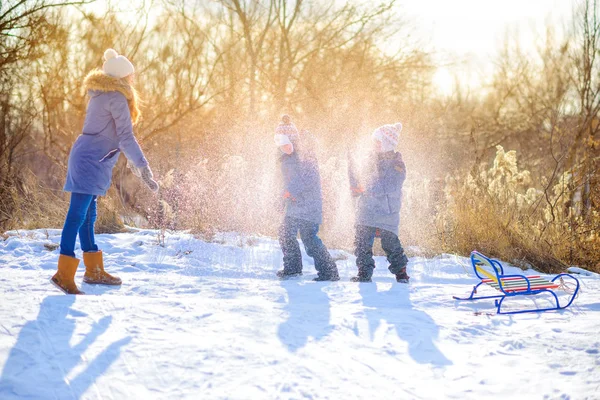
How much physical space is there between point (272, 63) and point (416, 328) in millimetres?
10250

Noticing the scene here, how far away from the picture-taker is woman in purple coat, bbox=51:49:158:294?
3.68 meters

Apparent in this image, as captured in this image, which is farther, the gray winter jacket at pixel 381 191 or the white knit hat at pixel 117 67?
the gray winter jacket at pixel 381 191

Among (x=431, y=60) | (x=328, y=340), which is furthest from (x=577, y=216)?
(x=431, y=60)

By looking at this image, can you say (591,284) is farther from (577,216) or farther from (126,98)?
(126,98)

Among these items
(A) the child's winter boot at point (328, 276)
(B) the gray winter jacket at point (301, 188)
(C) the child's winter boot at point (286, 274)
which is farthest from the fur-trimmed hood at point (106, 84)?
(A) the child's winter boot at point (328, 276)

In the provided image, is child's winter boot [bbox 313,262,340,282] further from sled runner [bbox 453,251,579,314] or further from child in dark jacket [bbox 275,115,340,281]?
sled runner [bbox 453,251,579,314]

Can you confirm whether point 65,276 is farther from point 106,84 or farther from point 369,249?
point 369,249

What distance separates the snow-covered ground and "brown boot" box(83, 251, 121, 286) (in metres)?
0.09

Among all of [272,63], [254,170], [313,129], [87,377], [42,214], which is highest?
[272,63]

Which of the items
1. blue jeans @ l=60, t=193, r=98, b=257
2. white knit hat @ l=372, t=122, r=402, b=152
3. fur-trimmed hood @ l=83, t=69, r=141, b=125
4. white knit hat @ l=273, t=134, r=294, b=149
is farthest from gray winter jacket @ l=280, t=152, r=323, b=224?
blue jeans @ l=60, t=193, r=98, b=257

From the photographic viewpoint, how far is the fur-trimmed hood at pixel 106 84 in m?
3.75

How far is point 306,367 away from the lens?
8.14ft

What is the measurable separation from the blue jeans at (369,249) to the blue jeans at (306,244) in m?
0.26

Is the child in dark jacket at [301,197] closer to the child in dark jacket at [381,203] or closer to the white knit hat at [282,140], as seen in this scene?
the white knit hat at [282,140]
